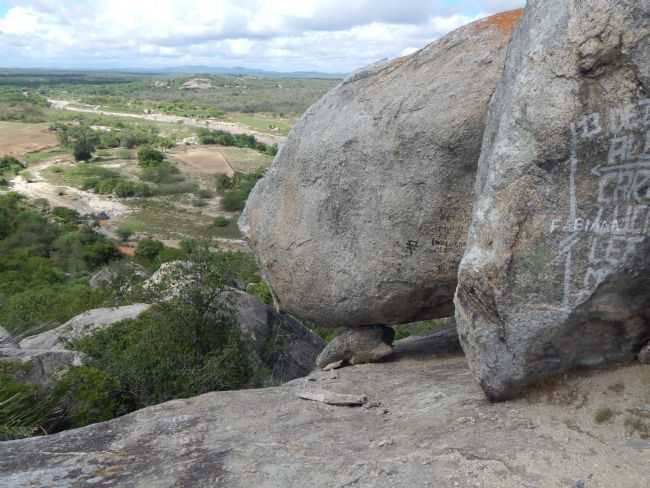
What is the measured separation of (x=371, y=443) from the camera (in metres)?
8.52

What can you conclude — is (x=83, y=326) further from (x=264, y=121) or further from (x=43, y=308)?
(x=264, y=121)

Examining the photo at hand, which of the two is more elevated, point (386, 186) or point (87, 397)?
point (386, 186)

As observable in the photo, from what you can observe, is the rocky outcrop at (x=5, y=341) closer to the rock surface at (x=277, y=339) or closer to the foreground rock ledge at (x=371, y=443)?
the rock surface at (x=277, y=339)

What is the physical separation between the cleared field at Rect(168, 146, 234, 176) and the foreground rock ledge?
7003 cm

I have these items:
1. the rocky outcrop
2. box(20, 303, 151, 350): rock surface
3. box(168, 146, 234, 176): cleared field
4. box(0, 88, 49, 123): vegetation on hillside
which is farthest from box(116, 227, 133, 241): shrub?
box(0, 88, 49, 123): vegetation on hillside

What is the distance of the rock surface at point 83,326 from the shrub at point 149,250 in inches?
961

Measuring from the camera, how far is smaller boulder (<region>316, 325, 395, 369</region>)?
12.6 metres

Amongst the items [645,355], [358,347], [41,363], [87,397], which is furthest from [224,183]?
[645,355]

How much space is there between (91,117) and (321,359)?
438 feet

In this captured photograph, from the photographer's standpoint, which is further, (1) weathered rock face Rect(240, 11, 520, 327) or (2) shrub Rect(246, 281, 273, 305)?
(2) shrub Rect(246, 281, 273, 305)

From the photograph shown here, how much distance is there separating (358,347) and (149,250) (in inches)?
1385

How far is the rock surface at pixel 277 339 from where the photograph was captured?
16.3 meters

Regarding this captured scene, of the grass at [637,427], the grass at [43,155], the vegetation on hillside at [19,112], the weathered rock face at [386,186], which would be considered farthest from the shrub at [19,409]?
the vegetation on hillside at [19,112]

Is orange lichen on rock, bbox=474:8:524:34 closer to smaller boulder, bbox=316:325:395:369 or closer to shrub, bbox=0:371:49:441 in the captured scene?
smaller boulder, bbox=316:325:395:369
